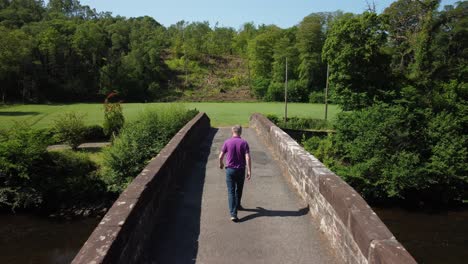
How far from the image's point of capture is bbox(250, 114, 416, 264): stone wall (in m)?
3.90

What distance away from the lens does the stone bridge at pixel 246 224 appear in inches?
165

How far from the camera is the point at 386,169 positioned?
71.9ft

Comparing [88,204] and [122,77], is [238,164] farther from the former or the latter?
[122,77]

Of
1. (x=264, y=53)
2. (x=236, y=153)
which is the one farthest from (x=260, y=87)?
(x=236, y=153)

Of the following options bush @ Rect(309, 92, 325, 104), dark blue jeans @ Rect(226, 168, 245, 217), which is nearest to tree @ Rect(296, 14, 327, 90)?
bush @ Rect(309, 92, 325, 104)

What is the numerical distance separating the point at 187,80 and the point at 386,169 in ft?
216

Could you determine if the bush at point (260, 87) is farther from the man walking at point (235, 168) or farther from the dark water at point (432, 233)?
the man walking at point (235, 168)

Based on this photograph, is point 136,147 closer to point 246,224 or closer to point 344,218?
point 246,224

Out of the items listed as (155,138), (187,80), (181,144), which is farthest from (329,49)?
(187,80)

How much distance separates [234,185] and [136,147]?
34.4 ft

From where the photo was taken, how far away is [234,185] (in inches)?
256

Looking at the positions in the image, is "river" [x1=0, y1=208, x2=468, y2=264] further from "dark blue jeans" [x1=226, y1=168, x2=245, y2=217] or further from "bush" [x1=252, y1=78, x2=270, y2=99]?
"bush" [x1=252, y1=78, x2=270, y2=99]

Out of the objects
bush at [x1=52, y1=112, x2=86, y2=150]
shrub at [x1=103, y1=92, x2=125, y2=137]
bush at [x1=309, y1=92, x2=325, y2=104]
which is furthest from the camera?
bush at [x1=309, y1=92, x2=325, y2=104]

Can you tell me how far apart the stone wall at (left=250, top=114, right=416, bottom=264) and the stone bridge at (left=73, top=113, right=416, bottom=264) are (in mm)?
11
